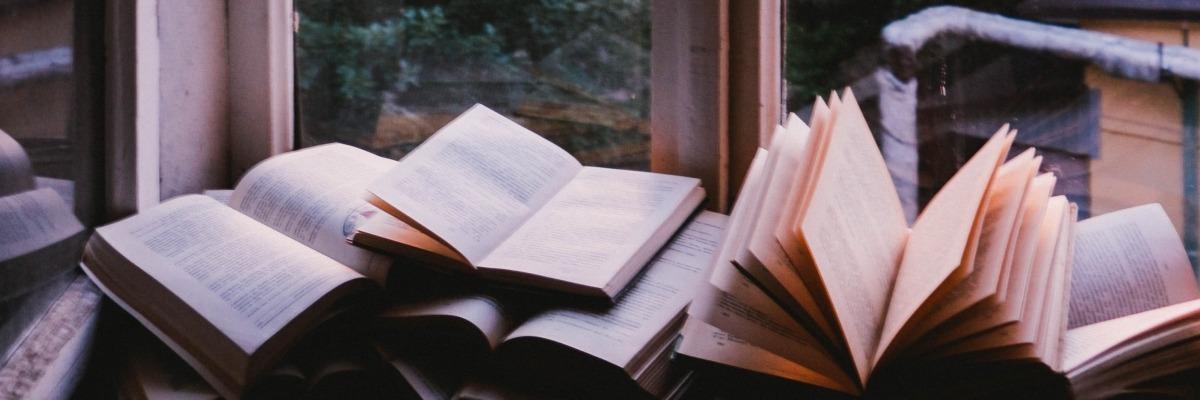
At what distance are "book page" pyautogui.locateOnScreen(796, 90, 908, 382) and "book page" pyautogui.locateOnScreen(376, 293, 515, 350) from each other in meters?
0.34

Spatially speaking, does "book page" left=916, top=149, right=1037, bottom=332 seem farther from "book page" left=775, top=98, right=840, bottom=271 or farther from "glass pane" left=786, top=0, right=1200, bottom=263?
"glass pane" left=786, top=0, right=1200, bottom=263

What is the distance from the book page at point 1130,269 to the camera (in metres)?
0.84

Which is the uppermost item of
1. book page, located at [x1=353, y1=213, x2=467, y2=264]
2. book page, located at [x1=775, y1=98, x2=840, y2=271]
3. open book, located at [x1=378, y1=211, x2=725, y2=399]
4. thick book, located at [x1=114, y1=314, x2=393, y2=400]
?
book page, located at [x1=775, y1=98, x2=840, y2=271]

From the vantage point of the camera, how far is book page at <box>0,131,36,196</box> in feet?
2.86

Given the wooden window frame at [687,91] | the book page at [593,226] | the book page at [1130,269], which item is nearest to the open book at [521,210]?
the book page at [593,226]

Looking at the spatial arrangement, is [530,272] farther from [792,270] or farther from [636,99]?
[636,99]

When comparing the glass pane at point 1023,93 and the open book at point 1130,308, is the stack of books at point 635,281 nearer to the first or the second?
the open book at point 1130,308

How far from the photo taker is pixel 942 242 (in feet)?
2.54

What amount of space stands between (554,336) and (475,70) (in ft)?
2.13

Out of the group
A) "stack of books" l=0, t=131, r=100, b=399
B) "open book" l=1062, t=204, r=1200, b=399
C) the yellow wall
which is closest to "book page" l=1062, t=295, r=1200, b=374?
"open book" l=1062, t=204, r=1200, b=399

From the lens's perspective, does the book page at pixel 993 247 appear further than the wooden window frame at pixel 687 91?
No

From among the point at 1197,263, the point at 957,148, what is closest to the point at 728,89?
the point at 957,148

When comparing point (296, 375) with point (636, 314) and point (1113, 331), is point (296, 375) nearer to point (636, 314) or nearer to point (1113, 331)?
point (636, 314)

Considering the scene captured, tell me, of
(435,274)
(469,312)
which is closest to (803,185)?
(469,312)
